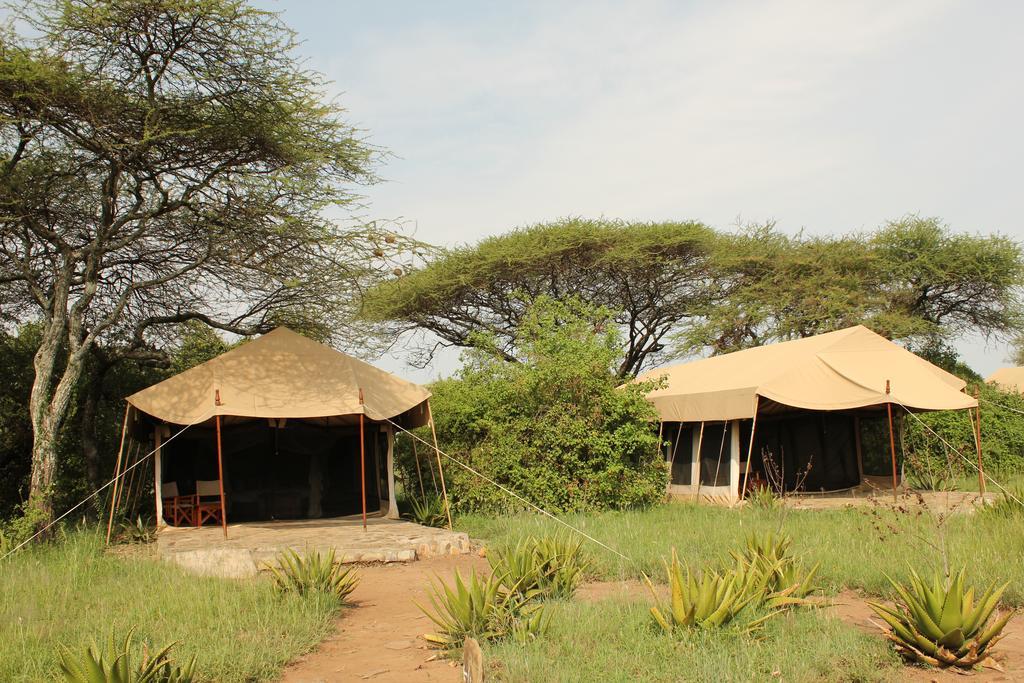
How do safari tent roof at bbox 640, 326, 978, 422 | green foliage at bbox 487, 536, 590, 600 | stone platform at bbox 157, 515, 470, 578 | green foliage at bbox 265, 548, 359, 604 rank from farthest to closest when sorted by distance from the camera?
safari tent roof at bbox 640, 326, 978, 422
stone platform at bbox 157, 515, 470, 578
green foliage at bbox 265, 548, 359, 604
green foliage at bbox 487, 536, 590, 600

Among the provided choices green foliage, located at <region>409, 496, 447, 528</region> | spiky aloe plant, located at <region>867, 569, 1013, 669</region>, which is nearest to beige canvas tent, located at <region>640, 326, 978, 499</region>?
green foliage, located at <region>409, 496, 447, 528</region>

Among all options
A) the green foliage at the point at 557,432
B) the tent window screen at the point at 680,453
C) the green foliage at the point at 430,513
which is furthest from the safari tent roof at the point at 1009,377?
the green foliage at the point at 430,513

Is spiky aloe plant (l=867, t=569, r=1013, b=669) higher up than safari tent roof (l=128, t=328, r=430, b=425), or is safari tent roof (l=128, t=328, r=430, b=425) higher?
safari tent roof (l=128, t=328, r=430, b=425)

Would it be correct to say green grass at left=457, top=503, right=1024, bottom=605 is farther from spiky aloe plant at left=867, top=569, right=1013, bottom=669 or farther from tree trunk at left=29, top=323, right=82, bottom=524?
tree trunk at left=29, top=323, right=82, bottom=524

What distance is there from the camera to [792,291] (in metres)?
23.2

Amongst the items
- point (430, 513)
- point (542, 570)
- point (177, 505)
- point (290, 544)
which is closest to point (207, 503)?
point (177, 505)

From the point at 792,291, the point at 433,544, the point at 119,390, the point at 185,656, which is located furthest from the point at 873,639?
the point at 792,291

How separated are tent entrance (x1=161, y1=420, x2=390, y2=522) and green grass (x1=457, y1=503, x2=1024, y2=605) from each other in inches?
104

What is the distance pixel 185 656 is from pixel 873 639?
15.0 ft

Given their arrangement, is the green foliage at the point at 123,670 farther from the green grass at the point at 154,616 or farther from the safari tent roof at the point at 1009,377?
the safari tent roof at the point at 1009,377

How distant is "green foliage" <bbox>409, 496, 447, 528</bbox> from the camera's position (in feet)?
40.4

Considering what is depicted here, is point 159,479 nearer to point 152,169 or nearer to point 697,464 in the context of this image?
point 152,169

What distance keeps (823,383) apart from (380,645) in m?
9.88

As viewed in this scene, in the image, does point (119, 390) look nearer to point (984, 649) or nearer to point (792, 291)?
point (984, 649)
